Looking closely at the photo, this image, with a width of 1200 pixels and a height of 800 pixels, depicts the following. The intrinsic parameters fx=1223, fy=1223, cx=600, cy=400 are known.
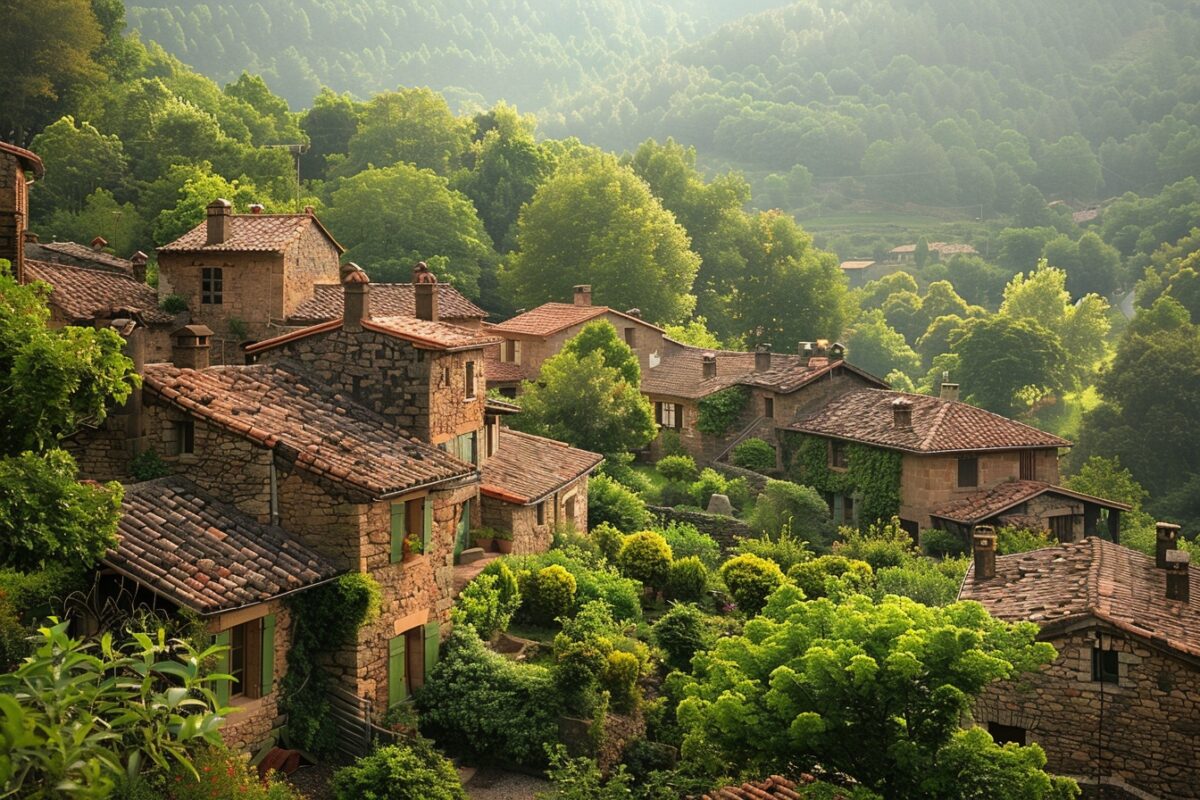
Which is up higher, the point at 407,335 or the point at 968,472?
the point at 407,335

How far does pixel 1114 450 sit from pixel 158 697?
192 ft

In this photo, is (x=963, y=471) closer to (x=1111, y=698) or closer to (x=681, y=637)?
(x=681, y=637)

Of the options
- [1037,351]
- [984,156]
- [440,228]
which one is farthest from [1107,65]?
[440,228]

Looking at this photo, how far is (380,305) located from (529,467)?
8.69 m

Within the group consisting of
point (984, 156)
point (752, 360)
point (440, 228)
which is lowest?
point (752, 360)

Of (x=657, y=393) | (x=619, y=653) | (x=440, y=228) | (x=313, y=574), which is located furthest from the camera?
(x=440, y=228)

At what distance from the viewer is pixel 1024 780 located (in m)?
15.6

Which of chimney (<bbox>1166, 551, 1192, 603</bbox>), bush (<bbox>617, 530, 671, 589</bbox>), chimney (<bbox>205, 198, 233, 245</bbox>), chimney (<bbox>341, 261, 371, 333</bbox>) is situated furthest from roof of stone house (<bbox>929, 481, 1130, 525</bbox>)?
chimney (<bbox>205, 198, 233, 245</bbox>)

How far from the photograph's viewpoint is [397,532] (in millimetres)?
20172

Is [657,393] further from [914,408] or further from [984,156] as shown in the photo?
[984,156]

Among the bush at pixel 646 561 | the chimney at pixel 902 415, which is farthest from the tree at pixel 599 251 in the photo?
the bush at pixel 646 561

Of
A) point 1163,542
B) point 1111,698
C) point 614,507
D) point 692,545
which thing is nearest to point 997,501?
point 692,545

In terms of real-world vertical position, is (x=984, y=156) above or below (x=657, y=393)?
above

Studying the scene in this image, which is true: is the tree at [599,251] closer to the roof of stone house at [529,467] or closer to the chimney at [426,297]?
the roof of stone house at [529,467]
